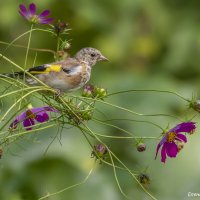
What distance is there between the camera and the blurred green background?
329 cm

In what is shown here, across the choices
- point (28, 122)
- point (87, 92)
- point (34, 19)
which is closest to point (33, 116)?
point (28, 122)

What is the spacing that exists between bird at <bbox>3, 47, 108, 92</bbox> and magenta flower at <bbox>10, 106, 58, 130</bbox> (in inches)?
12.6

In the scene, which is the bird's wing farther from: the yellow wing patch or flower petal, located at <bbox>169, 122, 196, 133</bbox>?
flower petal, located at <bbox>169, 122, 196, 133</bbox>

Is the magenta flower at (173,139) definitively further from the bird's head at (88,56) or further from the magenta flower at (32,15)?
the bird's head at (88,56)

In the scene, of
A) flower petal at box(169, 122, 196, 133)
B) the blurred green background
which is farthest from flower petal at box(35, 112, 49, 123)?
the blurred green background

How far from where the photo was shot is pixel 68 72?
239cm

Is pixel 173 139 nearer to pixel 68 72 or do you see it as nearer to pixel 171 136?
pixel 171 136

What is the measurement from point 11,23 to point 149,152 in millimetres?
1457

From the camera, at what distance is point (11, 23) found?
458 cm

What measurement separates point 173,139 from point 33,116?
37 cm

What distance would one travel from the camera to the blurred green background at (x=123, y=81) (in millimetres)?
3291

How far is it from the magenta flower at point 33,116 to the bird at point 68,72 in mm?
319

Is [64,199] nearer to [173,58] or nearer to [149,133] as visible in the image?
[149,133]

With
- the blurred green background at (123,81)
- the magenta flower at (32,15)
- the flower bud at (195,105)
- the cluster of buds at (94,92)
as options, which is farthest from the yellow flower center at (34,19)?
the blurred green background at (123,81)
